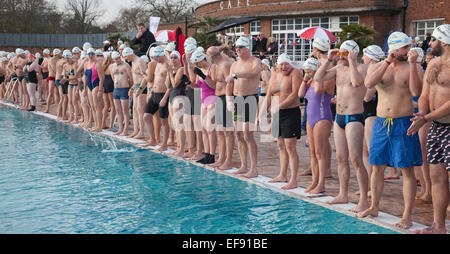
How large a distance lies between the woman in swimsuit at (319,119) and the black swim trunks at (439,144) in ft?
6.79

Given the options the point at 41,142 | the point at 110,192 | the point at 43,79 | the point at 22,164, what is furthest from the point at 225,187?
the point at 43,79

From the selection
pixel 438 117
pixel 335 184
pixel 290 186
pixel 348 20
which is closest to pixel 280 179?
pixel 290 186

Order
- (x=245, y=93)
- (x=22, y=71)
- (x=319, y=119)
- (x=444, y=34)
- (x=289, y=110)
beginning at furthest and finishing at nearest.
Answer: (x=22, y=71) < (x=245, y=93) < (x=289, y=110) < (x=319, y=119) < (x=444, y=34)

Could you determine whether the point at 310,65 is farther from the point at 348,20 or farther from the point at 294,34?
the point at 294,34

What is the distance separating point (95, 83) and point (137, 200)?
7214 mm

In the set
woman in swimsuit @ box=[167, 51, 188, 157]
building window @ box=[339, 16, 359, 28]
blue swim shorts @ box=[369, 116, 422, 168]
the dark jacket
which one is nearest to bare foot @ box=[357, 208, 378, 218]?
blue swim shorts @ box=[369, 116, 422, 168]

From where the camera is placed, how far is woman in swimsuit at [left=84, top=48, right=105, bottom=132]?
44.4 feet

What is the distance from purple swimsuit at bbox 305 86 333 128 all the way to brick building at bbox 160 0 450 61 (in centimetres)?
2008

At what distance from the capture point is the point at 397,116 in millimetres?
5684

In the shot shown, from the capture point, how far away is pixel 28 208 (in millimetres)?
6902

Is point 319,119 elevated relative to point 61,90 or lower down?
lower down

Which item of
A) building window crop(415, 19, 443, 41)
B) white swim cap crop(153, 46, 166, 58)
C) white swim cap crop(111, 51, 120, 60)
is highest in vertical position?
building window crop(415, 19, 443, 41)

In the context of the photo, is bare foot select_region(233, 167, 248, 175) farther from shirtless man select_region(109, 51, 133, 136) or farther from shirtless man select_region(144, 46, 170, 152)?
shirtless man select_region(109, 51, 133, 136)
